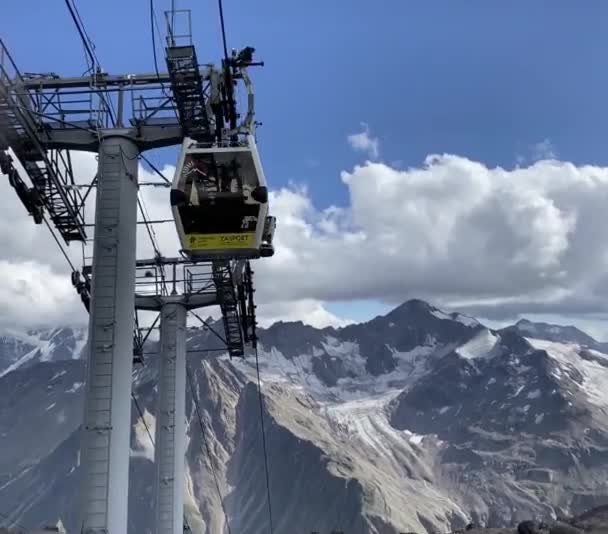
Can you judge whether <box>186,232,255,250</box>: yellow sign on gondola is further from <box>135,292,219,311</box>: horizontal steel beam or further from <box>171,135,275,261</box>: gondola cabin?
<box>135,292,219,311</box>: horizontal steel beam

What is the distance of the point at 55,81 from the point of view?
2469 centimetres

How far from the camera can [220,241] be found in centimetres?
2091

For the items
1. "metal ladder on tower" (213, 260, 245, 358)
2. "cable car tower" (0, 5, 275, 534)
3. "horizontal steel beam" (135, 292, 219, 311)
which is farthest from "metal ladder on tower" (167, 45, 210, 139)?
"horizontal steel beam" (135, 292, 219, 311)

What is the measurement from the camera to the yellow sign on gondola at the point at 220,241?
20.8m

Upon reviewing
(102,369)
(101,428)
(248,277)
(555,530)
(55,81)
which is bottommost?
(555,530)

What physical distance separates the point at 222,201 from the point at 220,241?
3.60 ft

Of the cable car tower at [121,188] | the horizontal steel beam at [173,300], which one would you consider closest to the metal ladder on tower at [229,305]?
the horizontal steel beam at [173,300]

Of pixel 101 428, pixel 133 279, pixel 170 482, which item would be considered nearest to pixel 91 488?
pixel 101 428

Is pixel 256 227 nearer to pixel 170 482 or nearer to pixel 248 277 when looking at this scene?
pixel 248 277

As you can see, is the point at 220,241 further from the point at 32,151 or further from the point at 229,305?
the point at 229,305

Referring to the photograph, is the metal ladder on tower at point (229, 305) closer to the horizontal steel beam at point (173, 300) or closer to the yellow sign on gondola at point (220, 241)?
the horizontal steel beam at point (173, 300)

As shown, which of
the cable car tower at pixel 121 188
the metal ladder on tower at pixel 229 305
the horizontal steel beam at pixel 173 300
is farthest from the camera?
the horizontal steel beam at pixel 173 300

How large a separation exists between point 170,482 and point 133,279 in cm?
1907

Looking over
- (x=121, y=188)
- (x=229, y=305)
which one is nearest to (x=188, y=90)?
(x=121, y=188)
